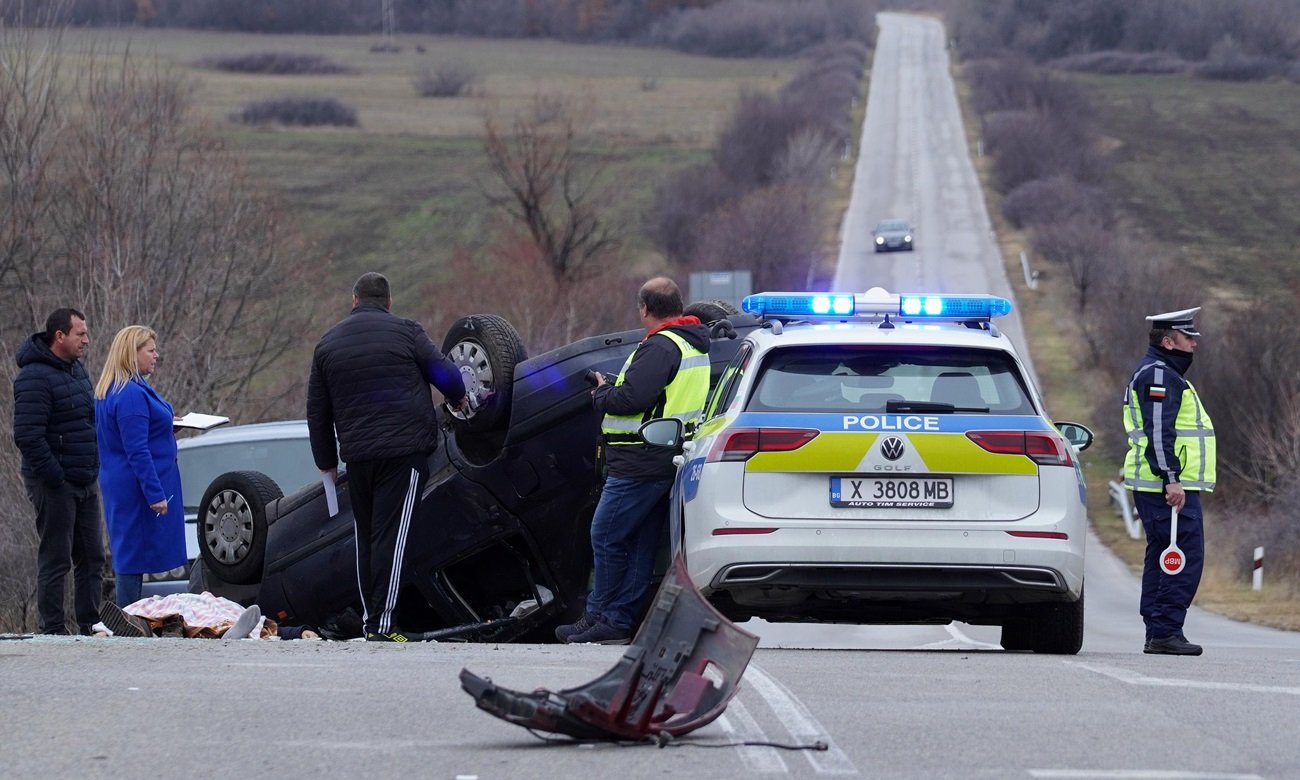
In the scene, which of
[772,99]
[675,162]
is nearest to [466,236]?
[675,162]

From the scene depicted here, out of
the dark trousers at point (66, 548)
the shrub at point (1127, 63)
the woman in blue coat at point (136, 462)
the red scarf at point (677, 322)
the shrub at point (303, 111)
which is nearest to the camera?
the red scarf at point (677, 322)

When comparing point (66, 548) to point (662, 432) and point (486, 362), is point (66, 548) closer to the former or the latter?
point (486, 362)

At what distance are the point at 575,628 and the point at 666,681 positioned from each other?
3913 mm

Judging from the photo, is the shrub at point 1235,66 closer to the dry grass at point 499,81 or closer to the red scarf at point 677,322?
the dry grass at point 499,81

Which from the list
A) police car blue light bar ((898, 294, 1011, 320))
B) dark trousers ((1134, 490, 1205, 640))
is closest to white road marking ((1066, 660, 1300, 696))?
dark trousers ((1134, 490, 1205, 640))

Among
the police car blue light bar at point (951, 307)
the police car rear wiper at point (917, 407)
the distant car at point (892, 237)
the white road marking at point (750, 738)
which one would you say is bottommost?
the distant car at point (892, 237)

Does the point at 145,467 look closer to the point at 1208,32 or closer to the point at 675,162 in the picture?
the point at 675,162

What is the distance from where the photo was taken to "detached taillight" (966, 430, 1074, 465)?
8.67 m

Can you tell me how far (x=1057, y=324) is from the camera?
211 ft

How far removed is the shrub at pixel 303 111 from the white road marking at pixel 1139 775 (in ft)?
342

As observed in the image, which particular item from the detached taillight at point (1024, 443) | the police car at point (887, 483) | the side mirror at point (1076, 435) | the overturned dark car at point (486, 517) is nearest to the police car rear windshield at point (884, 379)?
the police car at point (887, 483)

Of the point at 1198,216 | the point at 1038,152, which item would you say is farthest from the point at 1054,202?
the point at 1038,152

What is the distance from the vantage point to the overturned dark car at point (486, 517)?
1009cm

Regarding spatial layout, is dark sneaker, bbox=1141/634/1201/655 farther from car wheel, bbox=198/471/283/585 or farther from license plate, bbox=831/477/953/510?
car wheel, bbox=198/471/283/585
